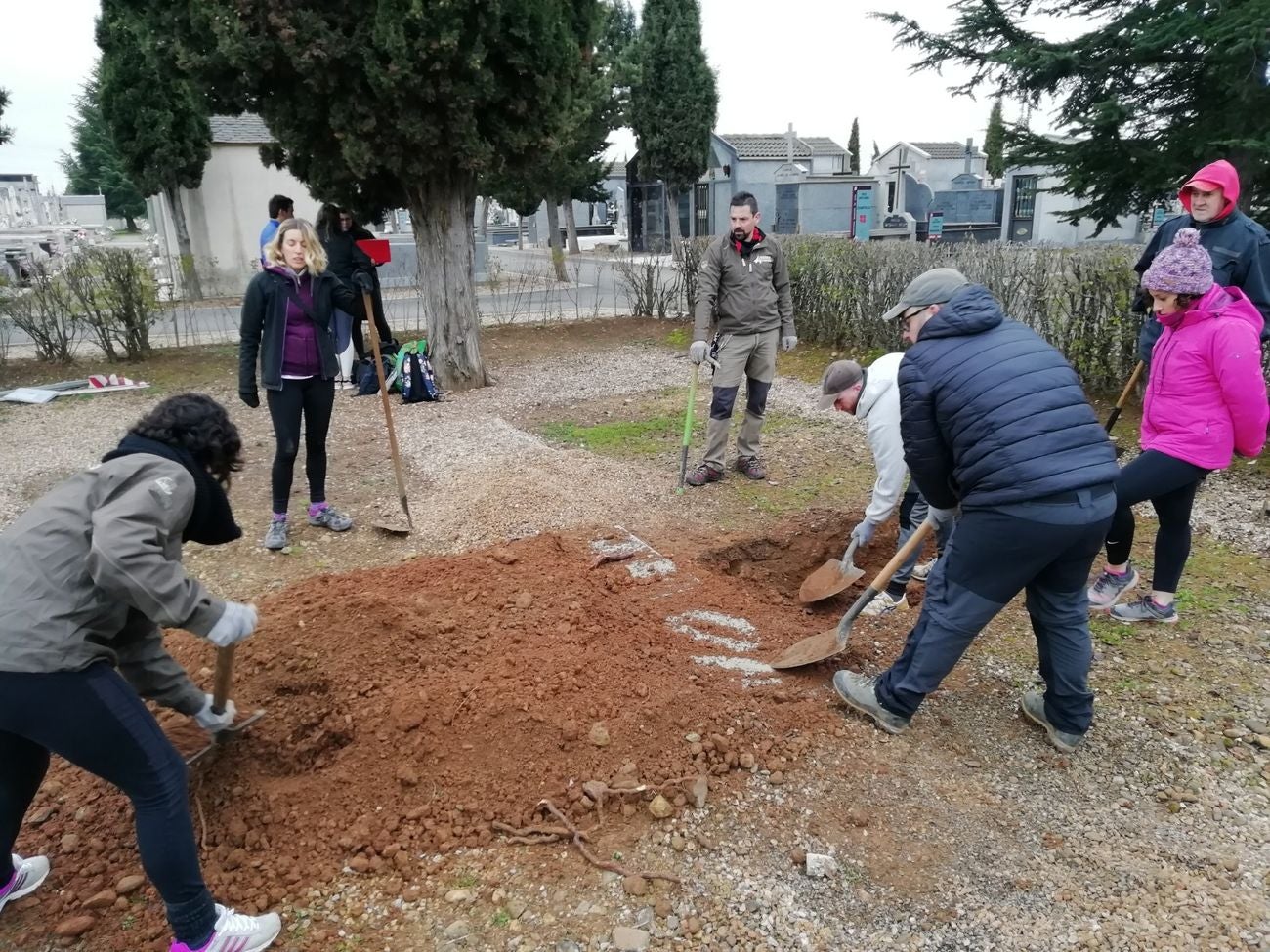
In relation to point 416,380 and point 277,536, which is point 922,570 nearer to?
point 277,536

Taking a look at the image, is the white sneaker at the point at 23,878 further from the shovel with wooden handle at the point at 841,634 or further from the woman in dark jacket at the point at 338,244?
the woman in dark jacket at the point at 338,244

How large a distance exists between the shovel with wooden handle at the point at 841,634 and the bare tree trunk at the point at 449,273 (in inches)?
273

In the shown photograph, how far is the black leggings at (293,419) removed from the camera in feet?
15.9

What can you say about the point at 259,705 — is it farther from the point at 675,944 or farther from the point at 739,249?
the point at 739,249

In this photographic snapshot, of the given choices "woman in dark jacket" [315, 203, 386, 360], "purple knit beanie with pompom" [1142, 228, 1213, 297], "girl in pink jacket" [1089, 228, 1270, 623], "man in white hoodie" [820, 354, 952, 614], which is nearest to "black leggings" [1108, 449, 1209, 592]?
"girl in pink jacket" [1089, 228, 1270, 623]

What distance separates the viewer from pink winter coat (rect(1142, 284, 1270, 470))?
3.49m

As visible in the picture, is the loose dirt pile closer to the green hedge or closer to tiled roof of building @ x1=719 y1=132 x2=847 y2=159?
the green hedge

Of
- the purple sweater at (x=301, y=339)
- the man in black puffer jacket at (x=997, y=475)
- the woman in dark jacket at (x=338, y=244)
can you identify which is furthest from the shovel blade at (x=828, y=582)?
the woman in dark jacket at (x=338, y=244)

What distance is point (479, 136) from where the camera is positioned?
29.0ft

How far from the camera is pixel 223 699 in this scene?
9.42 feet

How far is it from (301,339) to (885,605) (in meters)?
3.42

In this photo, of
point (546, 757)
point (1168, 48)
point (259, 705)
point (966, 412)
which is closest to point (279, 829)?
point (259, 705)

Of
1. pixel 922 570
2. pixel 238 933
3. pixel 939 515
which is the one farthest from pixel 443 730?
pixel 922 570

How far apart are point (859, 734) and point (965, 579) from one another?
2.40 feet
